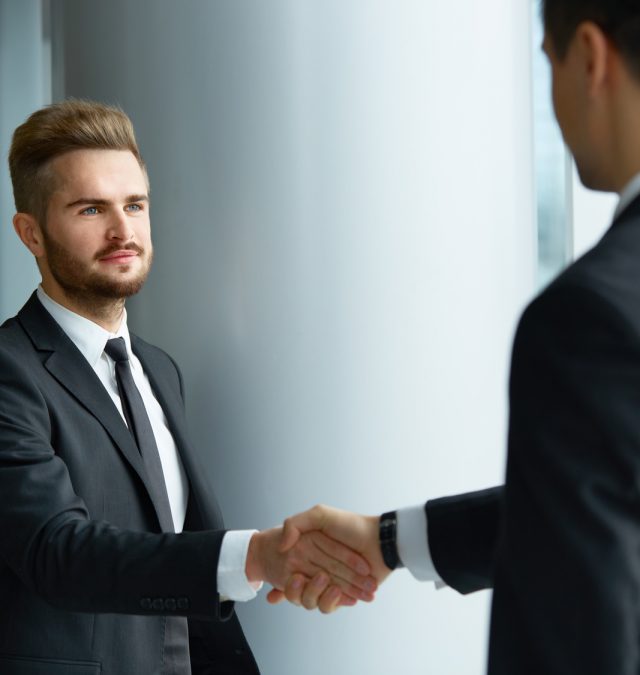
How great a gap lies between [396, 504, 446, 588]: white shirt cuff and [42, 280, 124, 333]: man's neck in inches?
31.7

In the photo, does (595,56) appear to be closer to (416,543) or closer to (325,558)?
(416,543)

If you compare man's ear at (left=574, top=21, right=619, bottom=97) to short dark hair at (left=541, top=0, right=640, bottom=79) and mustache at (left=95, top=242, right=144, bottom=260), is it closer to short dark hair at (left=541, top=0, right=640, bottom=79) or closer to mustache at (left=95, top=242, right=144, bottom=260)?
short dark hair at (left=541, top=0, right=640, bottom=79)

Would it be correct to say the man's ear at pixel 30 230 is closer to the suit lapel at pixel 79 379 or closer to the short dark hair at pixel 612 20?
the suit lapel at pixel 79 379

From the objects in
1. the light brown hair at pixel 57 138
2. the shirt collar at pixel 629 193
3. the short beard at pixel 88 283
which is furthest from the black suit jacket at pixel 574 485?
the light brown hair at pixel 57 138

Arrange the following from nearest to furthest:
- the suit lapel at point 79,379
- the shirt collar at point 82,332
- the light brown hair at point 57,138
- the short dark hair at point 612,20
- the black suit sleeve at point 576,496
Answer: the black suit sleeve at point 576,496 < the short dark hair at point 612,20 < the suit lapel at point 79,379 < the shirt collar at point 82,332 < the light brown hair at point 57,138

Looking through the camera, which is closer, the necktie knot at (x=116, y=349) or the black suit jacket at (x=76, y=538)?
the black suit jacket at (x=76, y=538)

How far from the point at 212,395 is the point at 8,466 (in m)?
0.67

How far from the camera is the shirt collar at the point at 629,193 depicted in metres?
1.26

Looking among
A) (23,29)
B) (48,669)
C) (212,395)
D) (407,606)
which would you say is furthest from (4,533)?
(23,29)

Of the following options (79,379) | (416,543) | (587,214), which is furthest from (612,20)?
(587,214)

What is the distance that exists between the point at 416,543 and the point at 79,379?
0.80 metres

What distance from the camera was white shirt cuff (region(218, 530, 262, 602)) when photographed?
2.06 m

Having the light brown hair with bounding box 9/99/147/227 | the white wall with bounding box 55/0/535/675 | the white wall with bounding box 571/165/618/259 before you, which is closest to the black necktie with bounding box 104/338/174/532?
the white wall with bounding box 55/0/535/675

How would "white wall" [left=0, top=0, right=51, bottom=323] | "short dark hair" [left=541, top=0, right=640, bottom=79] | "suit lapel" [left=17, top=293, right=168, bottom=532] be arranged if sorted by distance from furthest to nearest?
"white wall" [left=0, top=0, right=51, bottom=323] → "suit lapel" [left=17, top=293, right=168, bottom=532] → "short dark hair" [left=541, top=0, right=640, bottom=79]
